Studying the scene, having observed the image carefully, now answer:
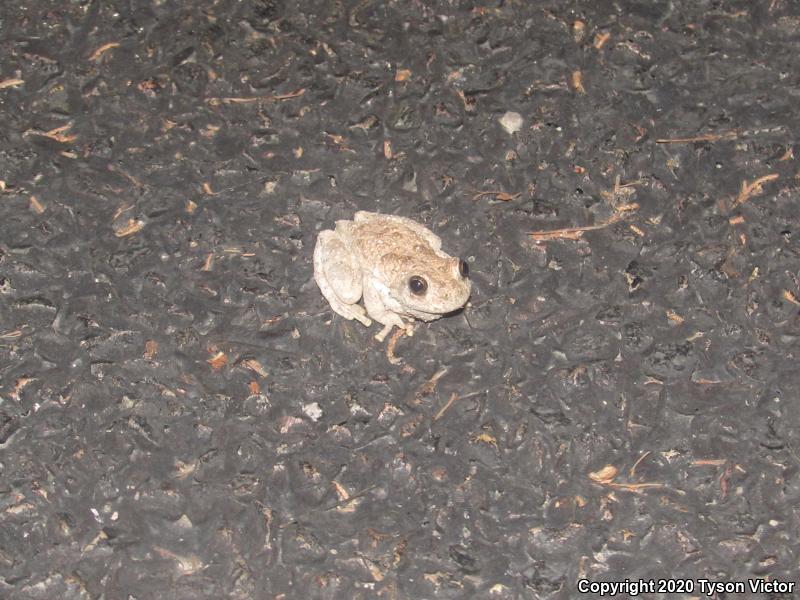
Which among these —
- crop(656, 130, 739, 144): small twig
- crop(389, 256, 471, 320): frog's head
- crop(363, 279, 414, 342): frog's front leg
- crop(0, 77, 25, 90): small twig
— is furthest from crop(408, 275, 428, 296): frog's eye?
crop(0, 77, 25, 90): small twig

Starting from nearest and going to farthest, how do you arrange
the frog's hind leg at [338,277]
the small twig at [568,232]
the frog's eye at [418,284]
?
the frog's eye at [418,284] → the frog's hind leg at [338,277] → the small twig at [568,232]

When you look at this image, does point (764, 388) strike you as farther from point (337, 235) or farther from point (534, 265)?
point (337, 235)

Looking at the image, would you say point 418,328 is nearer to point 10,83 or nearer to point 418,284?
point 418,284

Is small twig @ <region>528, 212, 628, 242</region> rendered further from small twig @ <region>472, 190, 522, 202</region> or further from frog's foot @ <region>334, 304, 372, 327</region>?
frog's foot @ <region>334, 304, 372, 327</region>

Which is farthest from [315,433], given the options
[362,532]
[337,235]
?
[337,235]

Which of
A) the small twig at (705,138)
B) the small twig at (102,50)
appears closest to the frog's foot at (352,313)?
the small twig at (705,138)

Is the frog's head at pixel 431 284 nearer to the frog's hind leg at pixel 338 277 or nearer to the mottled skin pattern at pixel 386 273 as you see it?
the mottled skin pattern at pixel 386 273

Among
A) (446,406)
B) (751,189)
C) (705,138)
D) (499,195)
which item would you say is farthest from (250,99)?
(751,189)
